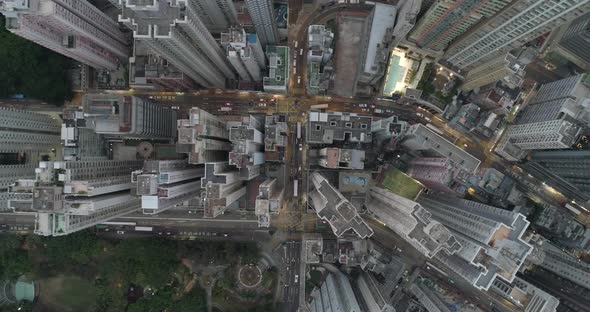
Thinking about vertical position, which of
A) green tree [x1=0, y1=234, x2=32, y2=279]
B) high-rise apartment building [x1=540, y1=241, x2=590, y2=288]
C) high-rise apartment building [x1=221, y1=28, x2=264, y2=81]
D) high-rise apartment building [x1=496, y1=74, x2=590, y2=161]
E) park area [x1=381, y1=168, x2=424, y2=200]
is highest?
high-rise apartment building [x1=221, y1=28, x2=264, y2=81]

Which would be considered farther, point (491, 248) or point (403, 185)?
point (403, 185)

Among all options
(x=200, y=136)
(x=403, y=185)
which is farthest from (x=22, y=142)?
(x=403, y=185)

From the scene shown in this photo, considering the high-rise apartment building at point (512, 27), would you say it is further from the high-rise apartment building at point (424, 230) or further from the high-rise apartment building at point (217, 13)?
the high-rise apartment building at point (217, 13)

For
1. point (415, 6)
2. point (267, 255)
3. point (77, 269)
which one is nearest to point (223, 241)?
point (267, 255)

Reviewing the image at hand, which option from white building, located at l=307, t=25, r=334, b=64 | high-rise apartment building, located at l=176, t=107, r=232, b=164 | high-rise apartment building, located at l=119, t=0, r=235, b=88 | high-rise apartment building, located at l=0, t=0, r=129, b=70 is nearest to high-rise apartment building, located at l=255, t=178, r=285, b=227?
high-rise apartment building, located at l=176, t=107, r=232, b=164

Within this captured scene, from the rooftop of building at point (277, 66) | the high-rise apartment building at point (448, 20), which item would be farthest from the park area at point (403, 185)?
the rooftop of building at point (277, 66)

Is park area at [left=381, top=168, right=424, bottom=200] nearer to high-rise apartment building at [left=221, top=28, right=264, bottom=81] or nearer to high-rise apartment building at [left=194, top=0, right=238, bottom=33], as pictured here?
high-rise apartment building at [left=221, top=28, right=264, bottom=81]

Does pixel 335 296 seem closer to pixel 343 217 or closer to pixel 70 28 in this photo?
pixel 343 217
